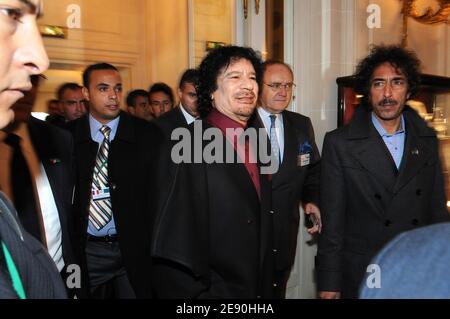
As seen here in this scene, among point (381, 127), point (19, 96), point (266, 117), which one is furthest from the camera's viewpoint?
point (266, 117)

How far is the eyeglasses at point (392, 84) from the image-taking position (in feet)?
7.59

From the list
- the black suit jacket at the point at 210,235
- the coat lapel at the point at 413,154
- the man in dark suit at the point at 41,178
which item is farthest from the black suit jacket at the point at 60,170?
the coat lapel at the point at 413,154

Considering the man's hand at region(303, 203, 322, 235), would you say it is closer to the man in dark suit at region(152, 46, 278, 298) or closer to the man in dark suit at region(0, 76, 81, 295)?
the man in dark suit at region(152, 46, 278, 298)

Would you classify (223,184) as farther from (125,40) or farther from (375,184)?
(125,40)

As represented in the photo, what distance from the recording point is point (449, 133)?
3.79 m

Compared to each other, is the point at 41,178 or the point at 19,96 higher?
the point at 19,96

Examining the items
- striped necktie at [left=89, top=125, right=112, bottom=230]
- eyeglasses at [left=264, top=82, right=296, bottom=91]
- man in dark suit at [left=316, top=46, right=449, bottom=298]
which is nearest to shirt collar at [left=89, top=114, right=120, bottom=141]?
striped necktie at [left=89, top=125, right=112, bottom=230]

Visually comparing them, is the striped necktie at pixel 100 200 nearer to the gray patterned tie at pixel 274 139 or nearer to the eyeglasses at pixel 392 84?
the gray patterned tie at pixel 274 139

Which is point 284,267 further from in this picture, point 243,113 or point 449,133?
point 449,133

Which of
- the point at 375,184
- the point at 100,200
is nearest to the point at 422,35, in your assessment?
the point at 375,184

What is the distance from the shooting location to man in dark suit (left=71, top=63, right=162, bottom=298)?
2.43 metres

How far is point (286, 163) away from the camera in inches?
103

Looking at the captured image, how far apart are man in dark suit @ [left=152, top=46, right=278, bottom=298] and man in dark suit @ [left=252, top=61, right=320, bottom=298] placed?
1.28 feet

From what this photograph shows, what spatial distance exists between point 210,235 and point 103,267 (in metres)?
0.99
